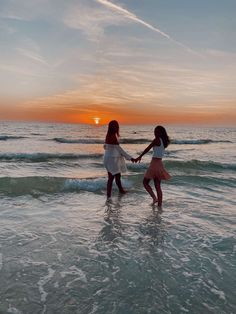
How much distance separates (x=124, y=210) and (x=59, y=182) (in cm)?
441

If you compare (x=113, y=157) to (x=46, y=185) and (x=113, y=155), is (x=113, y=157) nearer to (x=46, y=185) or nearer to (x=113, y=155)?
(x=113, y=155)

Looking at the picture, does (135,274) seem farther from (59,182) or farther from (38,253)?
Answer: (59,182)

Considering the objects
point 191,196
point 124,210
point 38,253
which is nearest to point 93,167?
point 191,196

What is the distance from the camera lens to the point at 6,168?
54.0 feet

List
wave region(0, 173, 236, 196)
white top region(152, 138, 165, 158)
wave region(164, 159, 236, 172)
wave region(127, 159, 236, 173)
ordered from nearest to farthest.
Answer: white top region(152, 138, 165, 158) → wave region(0, 173, 236, 196) → wave region(127, 159, 236, 173) → wave region(164, 159, 236, 172)

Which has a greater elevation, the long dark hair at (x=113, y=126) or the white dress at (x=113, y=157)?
the long dark hair at (x=113, y=126)

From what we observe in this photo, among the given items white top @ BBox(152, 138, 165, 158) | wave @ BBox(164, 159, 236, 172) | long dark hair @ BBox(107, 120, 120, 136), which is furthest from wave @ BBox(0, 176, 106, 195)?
wave @ BBox(164, 159, 236, 172)

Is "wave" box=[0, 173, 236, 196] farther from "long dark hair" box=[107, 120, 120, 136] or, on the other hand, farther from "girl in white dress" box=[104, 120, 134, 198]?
"long dark hair" box=[107, 120, 120, 136]

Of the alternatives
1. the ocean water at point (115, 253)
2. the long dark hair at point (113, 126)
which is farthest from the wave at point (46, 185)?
the long dark hair at point (113, 126)

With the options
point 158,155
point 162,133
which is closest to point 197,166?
point 158,155

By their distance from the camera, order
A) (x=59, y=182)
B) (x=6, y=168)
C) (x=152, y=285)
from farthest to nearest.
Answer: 1. (x=6, y=168)
2. (x=59, y=182)
3. (x=152, y=285)

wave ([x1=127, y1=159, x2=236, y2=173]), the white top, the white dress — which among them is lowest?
wave ([x1=127, y1=159, x2=236, y2=173])

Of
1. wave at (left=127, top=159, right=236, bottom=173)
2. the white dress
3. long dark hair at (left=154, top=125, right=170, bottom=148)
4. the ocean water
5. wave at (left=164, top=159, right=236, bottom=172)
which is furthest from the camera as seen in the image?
wave at (left=164, top=159, right=236, bottom=172)

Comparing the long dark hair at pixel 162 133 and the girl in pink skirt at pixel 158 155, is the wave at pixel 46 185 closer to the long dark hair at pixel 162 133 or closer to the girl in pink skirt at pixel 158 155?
the girl in pink skirt at pixel 158 155
